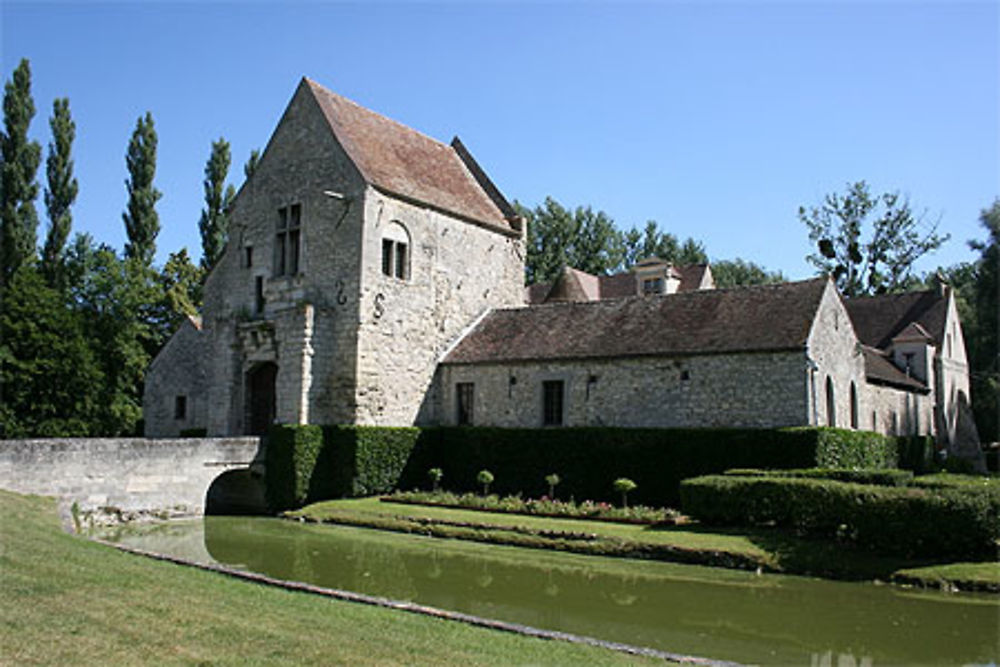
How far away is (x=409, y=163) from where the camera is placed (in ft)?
99.2

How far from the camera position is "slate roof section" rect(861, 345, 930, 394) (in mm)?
29295

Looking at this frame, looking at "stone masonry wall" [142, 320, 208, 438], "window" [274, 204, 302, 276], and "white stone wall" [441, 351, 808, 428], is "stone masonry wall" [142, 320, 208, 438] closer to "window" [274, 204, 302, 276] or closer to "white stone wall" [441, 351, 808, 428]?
"window" [274, 204, 302, 276]

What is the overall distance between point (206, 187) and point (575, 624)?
43679mm

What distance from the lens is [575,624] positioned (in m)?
11.3

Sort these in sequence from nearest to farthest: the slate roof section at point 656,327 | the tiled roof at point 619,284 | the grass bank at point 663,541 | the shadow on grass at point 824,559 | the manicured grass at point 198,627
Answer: the manicured grass at point 198,627 → the shadow on grass at point 824,559 → the grass bank at point 663,541 → the slate roof section at point 656,327 → the tiled roof at point 619,284

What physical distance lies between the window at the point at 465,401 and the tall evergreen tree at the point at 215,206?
2520cm

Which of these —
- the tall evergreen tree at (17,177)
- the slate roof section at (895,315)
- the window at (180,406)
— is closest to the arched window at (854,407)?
the slate roof section at (895,315)

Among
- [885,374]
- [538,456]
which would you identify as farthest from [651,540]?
[885,374]

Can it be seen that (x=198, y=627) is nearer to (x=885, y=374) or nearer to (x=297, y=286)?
(x=297, y=286)

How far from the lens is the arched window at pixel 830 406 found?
23.0m

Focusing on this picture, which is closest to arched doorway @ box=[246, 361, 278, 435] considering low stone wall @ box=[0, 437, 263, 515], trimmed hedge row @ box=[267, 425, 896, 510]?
low stone wall @ box=[0, 437, 263, 515]

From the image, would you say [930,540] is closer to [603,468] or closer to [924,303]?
[603,468]

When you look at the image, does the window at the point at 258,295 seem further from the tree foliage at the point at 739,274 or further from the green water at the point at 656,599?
the tree foliage at the point at 739,274

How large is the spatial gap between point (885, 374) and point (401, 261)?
1867cm
